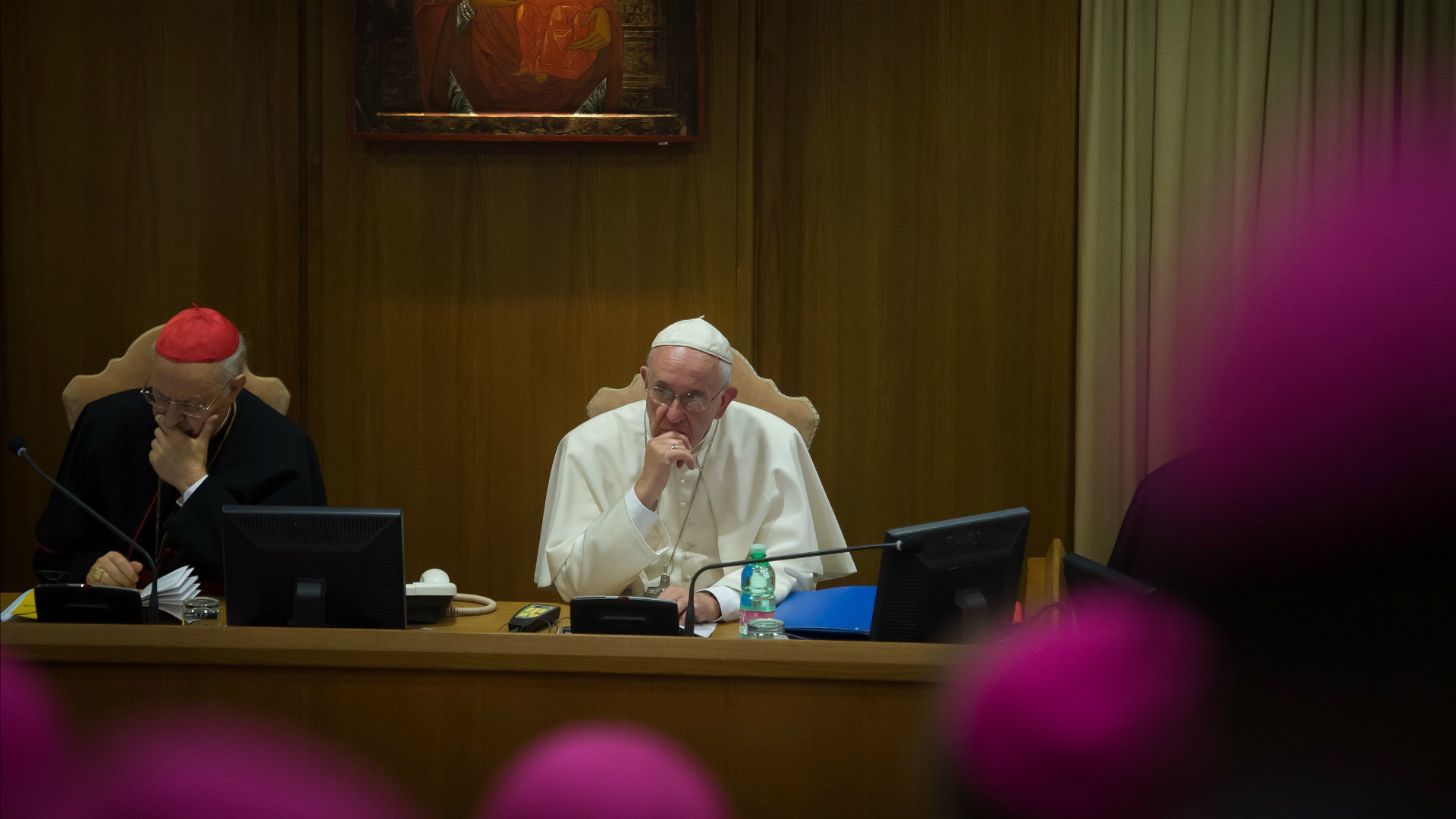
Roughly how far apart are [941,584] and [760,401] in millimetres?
1412

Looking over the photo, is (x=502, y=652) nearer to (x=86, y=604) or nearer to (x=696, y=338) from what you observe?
(x=86, y=604)

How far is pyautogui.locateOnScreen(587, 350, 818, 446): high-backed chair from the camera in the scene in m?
3.24

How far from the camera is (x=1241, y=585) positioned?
482 millimetres

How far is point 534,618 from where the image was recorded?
2258 mm

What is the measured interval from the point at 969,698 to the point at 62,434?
4.48m

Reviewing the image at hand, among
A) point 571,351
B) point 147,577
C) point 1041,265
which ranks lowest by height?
point 147,577

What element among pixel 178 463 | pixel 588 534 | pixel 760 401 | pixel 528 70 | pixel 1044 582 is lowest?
pixel 1044 582

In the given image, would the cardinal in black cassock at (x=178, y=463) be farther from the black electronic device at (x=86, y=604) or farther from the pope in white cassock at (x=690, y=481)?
the pope in white cassock at (x=690, y=481)

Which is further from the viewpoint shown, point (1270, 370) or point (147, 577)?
point (147, 577)

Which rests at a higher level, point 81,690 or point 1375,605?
point 1375,605

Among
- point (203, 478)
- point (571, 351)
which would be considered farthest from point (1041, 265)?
point (203, 478)

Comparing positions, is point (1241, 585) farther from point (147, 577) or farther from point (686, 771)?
point (147, 577)

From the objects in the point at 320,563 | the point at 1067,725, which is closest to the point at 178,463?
the point at 320,563

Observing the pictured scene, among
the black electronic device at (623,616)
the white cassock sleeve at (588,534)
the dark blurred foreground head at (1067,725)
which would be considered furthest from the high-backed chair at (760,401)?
the dark blurred foreground head at (1067,725)
